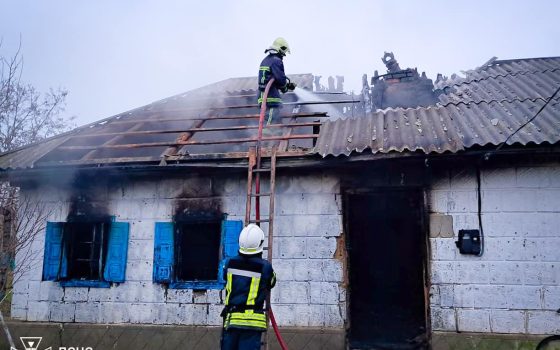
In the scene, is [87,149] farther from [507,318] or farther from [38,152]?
[507,318]

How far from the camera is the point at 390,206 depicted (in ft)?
28.0

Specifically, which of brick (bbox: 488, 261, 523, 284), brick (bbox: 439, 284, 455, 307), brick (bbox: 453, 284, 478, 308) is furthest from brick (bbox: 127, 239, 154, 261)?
brick (bbox: 488, 261, 523, 284)

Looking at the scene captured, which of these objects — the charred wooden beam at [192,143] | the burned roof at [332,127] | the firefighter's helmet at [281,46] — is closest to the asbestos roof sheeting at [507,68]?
the burned roof at [332,127]

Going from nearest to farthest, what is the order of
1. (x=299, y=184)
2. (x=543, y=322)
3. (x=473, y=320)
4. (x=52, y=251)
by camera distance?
(x=543, y=322) < (x=473, y=320) < (x=299, y=184) < (x=52, y=251)

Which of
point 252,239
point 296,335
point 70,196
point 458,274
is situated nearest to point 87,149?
point 70,196

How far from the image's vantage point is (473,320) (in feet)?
16.0

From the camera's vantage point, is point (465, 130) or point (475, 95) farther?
point (475, 95)

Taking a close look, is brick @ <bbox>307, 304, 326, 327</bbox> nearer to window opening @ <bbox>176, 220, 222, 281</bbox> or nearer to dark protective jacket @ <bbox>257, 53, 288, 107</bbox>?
window opening @ <bbox>176, 220, 222, 281</bbox>

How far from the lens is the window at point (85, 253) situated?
592 centimetres

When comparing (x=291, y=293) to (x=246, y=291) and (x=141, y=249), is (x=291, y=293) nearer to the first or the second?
(x=246, y=291)

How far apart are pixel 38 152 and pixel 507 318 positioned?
7.93 m

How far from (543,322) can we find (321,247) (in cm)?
304

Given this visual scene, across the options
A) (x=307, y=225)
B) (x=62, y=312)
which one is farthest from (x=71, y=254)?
(x=307, y=225)

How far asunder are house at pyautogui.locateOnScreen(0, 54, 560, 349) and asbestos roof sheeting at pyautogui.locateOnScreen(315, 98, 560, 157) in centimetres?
3
